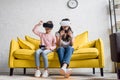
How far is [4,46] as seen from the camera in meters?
4.10

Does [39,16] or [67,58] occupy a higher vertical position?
[39,16]

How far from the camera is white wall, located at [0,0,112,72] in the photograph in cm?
402

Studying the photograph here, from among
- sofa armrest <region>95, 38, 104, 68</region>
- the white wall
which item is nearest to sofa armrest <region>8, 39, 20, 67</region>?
the white wall

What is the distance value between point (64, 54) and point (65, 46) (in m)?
0.16

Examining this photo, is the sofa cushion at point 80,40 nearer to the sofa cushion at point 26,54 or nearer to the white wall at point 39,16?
the white wall at point 39,16

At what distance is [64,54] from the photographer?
3.02 m

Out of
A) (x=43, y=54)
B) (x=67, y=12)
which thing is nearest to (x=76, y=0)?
(x=67, y=12)

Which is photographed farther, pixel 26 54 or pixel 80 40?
pixel 80 40

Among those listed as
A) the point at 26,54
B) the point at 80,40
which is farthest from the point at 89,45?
the point at 26,54

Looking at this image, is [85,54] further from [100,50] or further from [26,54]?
[26,54]

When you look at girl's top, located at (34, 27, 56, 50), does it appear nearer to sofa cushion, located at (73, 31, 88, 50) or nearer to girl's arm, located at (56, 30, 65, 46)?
girl's arm, located at (56, 30, 65, 46)

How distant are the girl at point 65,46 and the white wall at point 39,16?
0.84m

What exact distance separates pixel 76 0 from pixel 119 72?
194 centimetres

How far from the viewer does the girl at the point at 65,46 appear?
9.43 feet
